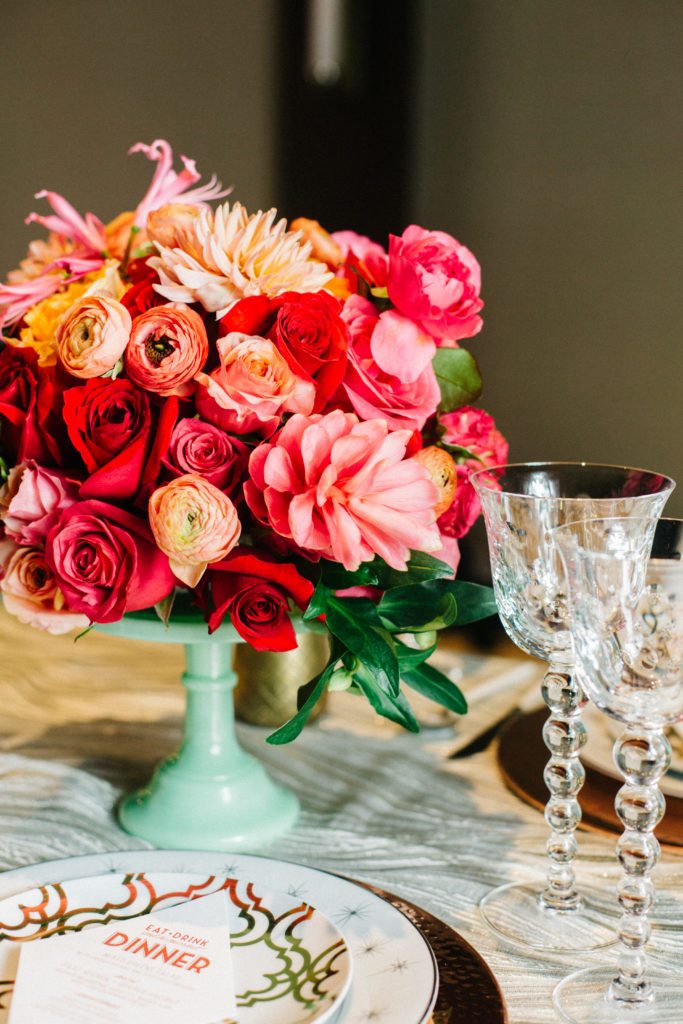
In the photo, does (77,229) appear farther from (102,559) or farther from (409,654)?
(409,654)

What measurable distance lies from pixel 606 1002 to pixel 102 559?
1.33 ft

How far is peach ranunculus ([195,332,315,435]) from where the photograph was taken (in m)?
0.66

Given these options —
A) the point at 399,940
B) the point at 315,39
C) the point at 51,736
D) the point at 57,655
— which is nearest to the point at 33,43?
the point at 315,39

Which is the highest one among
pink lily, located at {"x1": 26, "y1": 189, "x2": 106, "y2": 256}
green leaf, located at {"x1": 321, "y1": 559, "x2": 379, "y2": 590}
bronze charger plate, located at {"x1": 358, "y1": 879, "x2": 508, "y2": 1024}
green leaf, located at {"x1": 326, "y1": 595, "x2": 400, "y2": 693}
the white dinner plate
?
pink lily, located at {"x1": 26, "y1": 189, "x2": 106, "y2": 256}

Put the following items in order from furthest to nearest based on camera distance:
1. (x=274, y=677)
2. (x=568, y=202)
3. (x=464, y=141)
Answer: (x=464, y=141)
(x=568, y=202)
(x=274, y=677)

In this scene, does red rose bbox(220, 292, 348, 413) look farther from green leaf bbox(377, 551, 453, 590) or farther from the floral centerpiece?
green leaf bbox(377, 551, 453, 590)

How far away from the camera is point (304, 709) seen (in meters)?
0.69

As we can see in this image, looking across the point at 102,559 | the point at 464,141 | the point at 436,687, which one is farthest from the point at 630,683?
the point at 464,141

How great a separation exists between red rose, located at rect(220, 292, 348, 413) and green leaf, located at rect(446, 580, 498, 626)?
182 millimetres

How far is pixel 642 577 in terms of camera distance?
1.87ft

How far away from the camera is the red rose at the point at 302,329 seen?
0.68 meters

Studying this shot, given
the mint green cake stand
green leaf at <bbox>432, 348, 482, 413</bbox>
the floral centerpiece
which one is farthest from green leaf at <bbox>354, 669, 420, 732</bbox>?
green leaf at <bbox>432, 348, 482, 413</bbox>

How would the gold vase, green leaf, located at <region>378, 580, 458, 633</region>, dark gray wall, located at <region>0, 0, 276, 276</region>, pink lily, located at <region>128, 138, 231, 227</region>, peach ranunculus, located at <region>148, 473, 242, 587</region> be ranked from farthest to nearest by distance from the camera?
dark gray wall, located at <region>0, 0, 276, 276</region>, the gold vase, pink lily, located at <region>128, 138, 231, 227</region>, green leaf, located at <region>378, 580, 458, 633</region>, peach ranunculus, located at <region>148, 473, 242, 587</region>

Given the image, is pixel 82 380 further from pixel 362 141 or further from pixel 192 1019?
pixel 362 141
